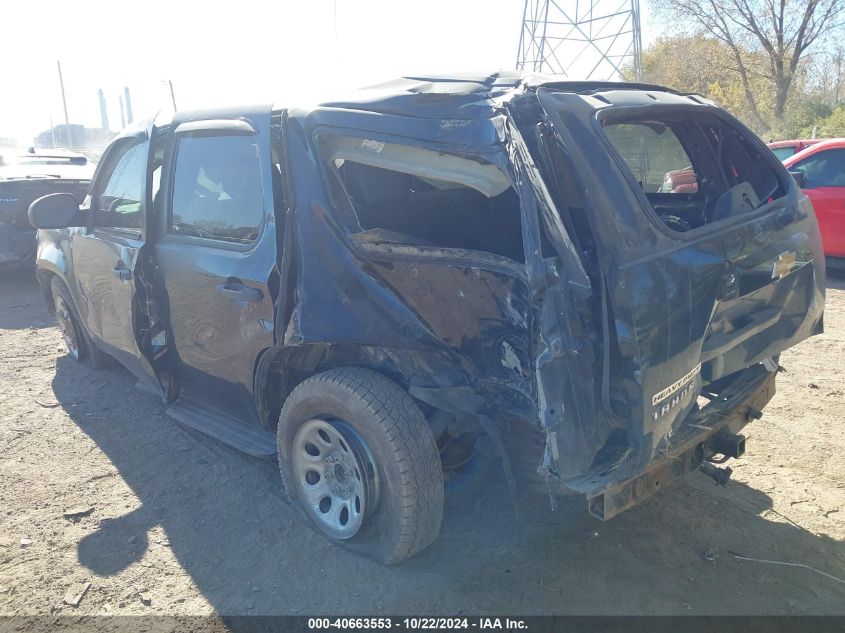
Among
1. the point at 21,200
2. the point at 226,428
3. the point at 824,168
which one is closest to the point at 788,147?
the point at 824,168

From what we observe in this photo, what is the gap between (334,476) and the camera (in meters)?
3.06

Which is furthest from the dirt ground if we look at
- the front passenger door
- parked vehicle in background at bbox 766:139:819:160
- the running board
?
parked vehicle in background at bbox 766:139:819:160

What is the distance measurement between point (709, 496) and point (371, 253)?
2.16 metres

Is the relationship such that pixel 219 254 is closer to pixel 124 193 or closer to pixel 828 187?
pixel 124 193

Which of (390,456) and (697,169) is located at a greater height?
(697,169)

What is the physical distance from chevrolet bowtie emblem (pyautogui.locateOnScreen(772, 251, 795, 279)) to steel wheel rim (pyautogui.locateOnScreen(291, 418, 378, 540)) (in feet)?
6.17

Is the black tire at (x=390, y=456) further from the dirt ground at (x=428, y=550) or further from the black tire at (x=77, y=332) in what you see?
the black tire at (x=77, y=332)

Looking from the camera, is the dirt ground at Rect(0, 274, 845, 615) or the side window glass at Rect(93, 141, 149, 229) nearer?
the dirt ground at Rect(0, 274, 845, 615)

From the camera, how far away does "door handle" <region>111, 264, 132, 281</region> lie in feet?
12.8

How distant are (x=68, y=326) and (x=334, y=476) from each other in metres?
3.68

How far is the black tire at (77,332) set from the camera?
5.30m

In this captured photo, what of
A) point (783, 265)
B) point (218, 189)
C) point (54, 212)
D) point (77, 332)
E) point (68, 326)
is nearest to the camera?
point (783, 265)

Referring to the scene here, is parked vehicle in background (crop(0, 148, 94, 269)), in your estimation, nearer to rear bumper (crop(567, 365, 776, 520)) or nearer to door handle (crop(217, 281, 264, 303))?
door handle (crop(217, 281, 264, 303))

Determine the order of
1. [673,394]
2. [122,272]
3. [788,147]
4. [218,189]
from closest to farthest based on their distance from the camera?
1. [673,394]
2. [218,189]
3. [122,272]
4. [788,147]
